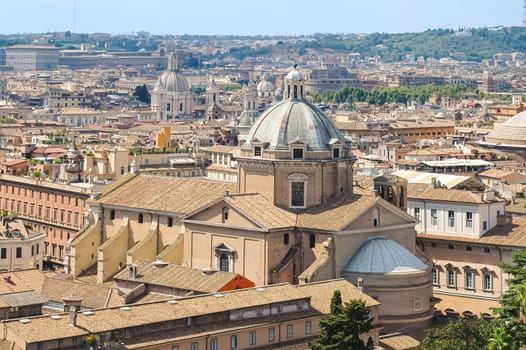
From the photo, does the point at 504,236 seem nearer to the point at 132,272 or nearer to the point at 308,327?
the point at 308,327

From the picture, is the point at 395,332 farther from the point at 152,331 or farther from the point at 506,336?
the point at 152,331

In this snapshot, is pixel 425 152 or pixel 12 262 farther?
pixel 425 152

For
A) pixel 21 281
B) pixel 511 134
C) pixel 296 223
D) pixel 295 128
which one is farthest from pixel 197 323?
pixel 511 134

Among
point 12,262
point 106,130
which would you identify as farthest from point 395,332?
point 106,130

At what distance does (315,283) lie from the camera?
50156 millimetres

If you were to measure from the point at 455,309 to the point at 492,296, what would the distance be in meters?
1.47

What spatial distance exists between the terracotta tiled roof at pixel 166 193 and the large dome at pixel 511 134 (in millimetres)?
62067

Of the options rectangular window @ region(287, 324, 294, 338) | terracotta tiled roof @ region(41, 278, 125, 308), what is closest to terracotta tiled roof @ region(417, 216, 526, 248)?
terracotta tiled roof @ region(41, 278, 125, 308)

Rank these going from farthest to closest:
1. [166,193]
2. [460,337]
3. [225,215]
Result: [166,193] → [225,215] → [460,337]

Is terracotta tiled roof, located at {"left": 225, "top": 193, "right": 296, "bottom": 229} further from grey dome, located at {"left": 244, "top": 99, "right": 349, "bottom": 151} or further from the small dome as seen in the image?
the small dome

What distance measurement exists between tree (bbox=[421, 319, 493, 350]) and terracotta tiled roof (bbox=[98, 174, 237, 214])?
13.1m

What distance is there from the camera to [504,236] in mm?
57188

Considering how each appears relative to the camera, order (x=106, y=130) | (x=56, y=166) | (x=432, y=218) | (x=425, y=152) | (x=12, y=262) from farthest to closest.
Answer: (x=106, y=130) → (x=425, y=152) → (x=56, y=166) → (x=12, y=262) → (x=432, y=218)

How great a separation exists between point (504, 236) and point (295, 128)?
8778mm
